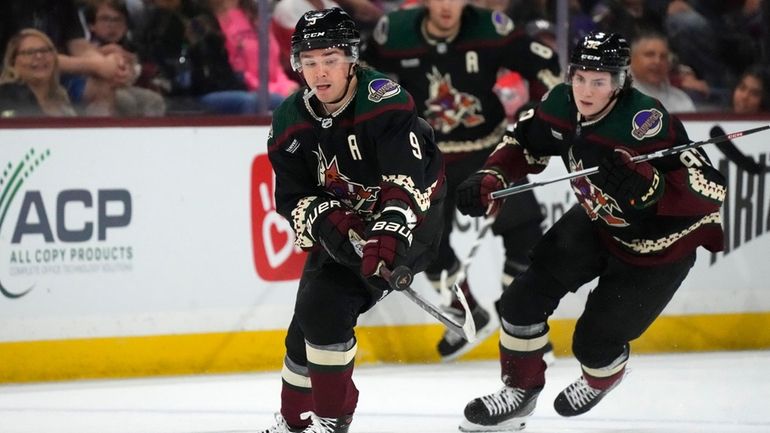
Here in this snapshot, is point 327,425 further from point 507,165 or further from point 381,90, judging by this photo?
point 507,165

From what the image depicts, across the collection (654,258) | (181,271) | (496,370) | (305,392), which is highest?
(654,258)

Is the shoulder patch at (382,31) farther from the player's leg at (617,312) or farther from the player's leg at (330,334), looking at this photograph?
the player's leg at (330,334)

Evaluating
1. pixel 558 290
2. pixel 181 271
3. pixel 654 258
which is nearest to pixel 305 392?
pixel 558 290

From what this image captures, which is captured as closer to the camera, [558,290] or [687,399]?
[558,290]

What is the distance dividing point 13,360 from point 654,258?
7.52 ft

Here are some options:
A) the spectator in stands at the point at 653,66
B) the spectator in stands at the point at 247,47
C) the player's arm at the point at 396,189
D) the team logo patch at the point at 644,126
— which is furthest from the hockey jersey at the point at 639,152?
the spectator in stands at the point at 653,66

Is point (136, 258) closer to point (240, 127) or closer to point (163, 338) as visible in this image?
point (163, 338)

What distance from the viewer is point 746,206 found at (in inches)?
207

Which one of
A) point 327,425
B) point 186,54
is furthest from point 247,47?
point 327,425

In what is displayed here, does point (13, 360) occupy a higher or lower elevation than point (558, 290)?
lower

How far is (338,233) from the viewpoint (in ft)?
10.2

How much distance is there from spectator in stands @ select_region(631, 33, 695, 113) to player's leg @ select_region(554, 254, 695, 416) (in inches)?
68.1

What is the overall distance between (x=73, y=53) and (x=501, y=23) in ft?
5.08

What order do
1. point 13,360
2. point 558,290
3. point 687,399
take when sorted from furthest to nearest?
point 13,360, point 687,399, point 558,290
